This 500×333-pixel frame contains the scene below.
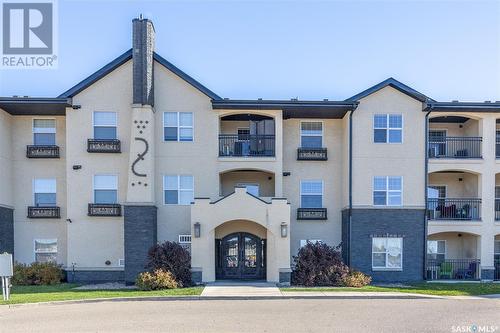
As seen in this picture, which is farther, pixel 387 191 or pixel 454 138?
pixel 454 138

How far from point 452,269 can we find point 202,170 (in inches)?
545

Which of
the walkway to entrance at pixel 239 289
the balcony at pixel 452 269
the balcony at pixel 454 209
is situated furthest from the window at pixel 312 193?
the balcony at pixel 452 269

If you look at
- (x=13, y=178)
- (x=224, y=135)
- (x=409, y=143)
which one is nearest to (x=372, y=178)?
(x=409, y=143)

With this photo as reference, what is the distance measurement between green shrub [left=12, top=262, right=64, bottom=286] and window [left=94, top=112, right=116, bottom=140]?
6.89 m

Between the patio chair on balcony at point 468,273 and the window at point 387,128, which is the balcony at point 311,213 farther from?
the patio chair on balcony at point 468,273

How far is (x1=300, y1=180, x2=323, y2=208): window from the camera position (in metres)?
21.3

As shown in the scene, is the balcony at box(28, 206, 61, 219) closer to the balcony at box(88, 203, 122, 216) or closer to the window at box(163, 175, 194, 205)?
the balcony at box(88, 203, 122, 216)

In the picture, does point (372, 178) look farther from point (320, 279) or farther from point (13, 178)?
point (13, 178)

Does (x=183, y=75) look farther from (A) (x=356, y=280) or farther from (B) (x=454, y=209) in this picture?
(B) (x=454, y=209)

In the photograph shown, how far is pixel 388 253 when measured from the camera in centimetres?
2006

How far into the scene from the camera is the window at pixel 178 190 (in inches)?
798

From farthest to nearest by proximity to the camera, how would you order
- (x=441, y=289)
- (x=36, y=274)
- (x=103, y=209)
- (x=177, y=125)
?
(x=177, y=125) → (x=103, y=209) → (x=36, y=274) → (x=441, y=289)

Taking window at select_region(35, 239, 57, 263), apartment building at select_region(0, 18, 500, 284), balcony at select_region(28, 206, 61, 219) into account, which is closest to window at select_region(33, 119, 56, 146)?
apartment building at select_region(0, 18, 500, 284)

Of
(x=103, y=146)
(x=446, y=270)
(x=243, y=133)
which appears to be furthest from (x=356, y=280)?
(x=103, y=146)
